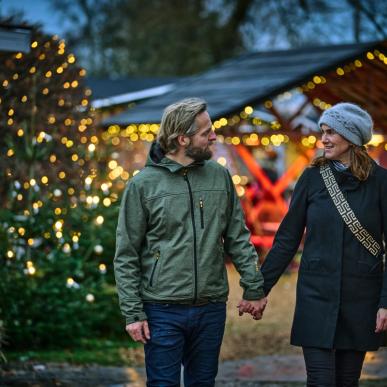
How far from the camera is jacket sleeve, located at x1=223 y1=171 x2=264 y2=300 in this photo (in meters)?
4.46

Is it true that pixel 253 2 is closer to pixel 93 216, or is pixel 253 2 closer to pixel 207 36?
pixel 207 36

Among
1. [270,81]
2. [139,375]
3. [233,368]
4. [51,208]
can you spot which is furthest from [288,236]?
[270,81]

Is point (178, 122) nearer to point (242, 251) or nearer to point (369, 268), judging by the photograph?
point (242, 251)

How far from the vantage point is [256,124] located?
15320 millimetres

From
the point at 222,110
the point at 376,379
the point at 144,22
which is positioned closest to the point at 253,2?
the point at 144,22

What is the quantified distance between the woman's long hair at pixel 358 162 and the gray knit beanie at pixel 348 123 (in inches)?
1.6

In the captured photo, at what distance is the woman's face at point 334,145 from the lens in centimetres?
461

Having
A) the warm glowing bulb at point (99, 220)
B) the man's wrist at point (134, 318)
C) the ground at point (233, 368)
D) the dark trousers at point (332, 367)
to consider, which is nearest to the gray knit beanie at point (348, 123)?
the dark trousers at point (332, 367)

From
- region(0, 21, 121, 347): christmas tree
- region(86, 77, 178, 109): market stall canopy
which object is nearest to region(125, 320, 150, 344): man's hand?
region(0, 21, 121, 347): christmas tree

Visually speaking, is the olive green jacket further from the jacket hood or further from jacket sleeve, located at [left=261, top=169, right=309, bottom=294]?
jacket sleeve, located at [left=261, top=169, right=309, bottom=294]

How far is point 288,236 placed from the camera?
15.5 ft

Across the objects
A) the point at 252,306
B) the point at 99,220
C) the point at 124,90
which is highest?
the point at 124,90

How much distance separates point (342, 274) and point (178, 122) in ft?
3.47

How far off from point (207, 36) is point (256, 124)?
1857cm
